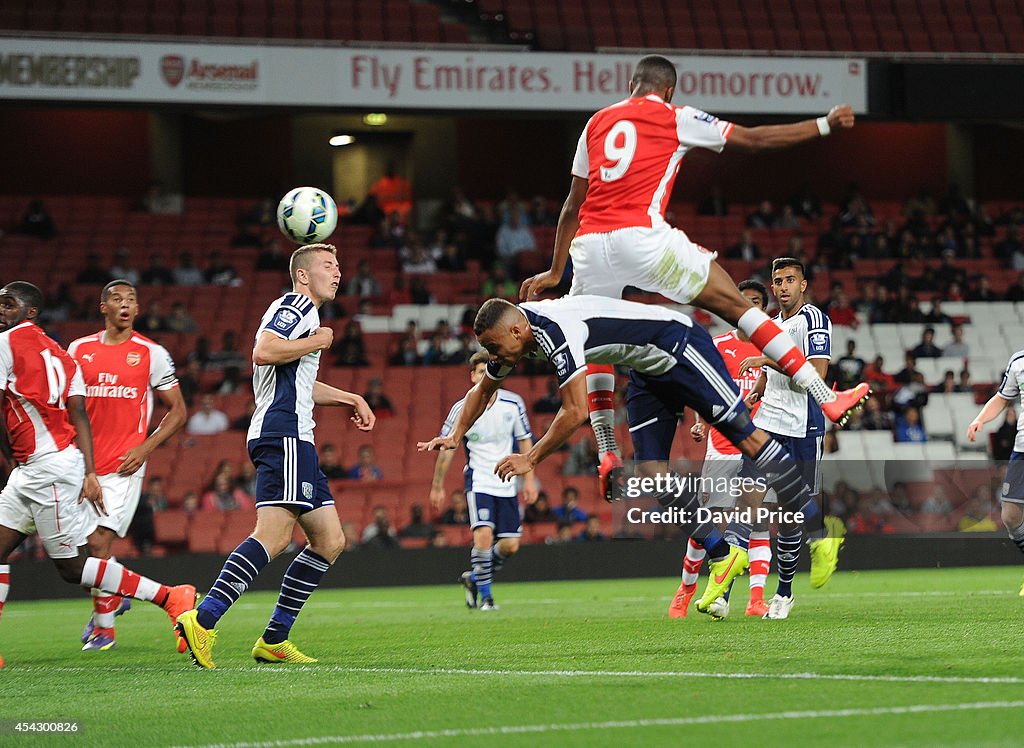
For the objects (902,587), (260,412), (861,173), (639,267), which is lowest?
(902,587)

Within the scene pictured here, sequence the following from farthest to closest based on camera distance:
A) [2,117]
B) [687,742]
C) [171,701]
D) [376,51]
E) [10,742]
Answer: [2,117]
[376,51]
[171,701]
[10,742]
[687,742]

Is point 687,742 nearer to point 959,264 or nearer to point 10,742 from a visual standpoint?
point 10,742

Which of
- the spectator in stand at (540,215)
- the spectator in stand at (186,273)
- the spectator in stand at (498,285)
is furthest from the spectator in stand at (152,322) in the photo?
the spectator in stand at (540,215)

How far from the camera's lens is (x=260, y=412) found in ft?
24.7

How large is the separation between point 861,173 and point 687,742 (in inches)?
1142

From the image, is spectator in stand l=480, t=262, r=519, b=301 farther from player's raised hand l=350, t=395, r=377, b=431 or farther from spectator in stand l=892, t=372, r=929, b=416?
player's raised hand l=350, t=395, r=377, b=431

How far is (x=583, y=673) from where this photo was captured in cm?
646

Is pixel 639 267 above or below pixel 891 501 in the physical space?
above

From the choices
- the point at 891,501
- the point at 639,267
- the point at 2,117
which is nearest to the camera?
the point at 639,267

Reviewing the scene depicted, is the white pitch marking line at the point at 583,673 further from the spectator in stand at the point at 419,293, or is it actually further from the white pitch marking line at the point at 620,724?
the spectator in stand at the point at 419,293

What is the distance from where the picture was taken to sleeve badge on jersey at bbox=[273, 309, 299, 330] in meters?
7.39

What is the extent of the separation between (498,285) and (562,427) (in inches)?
665

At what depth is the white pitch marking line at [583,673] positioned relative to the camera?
19.2 ft

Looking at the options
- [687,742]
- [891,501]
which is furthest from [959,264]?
[687,742]
